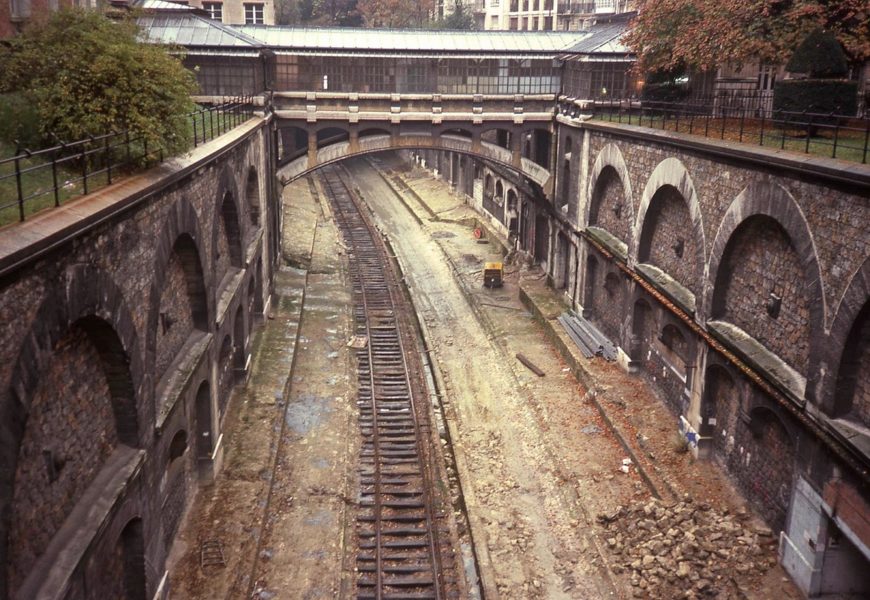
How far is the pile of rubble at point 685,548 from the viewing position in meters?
15.2

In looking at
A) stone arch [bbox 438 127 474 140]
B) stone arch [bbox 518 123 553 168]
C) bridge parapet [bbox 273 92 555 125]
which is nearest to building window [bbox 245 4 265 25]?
stone arch [bbox 438 127 474 140]

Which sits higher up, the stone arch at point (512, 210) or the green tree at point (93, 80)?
the green tree at point (93, 80)

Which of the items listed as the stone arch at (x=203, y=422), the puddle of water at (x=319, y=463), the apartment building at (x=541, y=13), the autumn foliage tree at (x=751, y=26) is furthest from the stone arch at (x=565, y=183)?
the apartment building at (x=541, y=13)

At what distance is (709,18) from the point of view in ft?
76.3

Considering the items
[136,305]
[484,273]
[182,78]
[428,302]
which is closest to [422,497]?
[136,305]

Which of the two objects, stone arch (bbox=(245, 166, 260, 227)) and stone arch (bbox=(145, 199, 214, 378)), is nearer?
stone arch (bbox=(145, 199, 214, 378))

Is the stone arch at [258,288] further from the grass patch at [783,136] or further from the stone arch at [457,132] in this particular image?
the grass patch at [783,136]

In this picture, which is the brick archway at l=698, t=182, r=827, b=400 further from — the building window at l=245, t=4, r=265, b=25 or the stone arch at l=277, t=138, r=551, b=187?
the building window at l=245, t=4, r=265, b=25

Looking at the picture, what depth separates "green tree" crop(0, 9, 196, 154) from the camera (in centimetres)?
1380

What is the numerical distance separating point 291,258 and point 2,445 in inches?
1197

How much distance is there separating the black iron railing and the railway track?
11.2 metres

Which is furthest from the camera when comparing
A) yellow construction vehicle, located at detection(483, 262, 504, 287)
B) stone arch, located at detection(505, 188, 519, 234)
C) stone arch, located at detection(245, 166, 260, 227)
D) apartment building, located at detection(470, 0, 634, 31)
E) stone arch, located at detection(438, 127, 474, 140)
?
apartment building, located at detection(470, 0, 634, 31)

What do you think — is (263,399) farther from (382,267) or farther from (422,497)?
(382,267)

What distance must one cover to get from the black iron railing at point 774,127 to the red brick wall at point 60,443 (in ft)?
43.6
